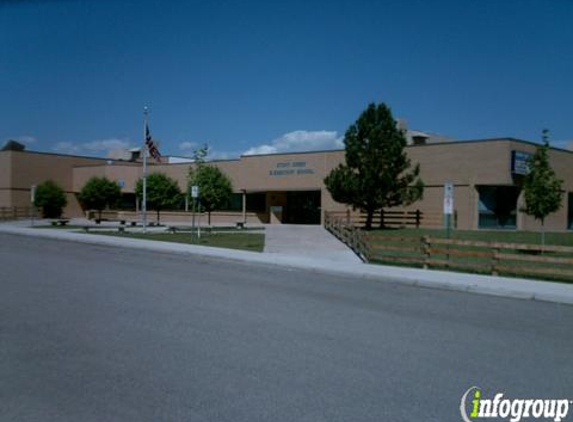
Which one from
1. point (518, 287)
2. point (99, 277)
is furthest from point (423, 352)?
point (99, 277)

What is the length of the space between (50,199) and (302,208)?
79.7ft

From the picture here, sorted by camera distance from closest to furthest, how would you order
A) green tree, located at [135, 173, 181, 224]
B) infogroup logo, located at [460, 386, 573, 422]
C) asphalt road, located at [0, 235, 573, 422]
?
1. infogroup logo, located at [460, 386, 573, 422]
2. asphalt road, located at [0, 235, 573, 422]
3. green tree, located at [135, 173, 181, 224]

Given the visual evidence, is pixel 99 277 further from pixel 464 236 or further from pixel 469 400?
pixel 464 236

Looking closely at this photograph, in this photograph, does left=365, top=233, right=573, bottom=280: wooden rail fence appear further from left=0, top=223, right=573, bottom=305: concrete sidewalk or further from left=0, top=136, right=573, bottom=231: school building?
left=0, top=136, right=573, bottom=231: school building

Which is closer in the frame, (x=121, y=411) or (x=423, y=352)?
(x=121, y=411)

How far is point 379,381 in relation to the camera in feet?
20.7

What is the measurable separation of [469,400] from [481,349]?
2.32 metres

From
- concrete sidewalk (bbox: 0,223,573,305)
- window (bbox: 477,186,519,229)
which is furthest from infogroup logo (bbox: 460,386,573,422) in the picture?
window (bbox: 477,186,519,229)

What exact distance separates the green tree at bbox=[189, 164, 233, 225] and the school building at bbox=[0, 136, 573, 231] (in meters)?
8.78

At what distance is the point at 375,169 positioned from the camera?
109 ft

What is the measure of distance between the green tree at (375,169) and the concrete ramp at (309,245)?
111 inches

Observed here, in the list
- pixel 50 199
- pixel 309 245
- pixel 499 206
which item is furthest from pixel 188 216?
pixel 309 245

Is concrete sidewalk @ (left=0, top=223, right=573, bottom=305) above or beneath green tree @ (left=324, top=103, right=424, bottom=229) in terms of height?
beneath

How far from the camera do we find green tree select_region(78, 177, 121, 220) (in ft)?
183
